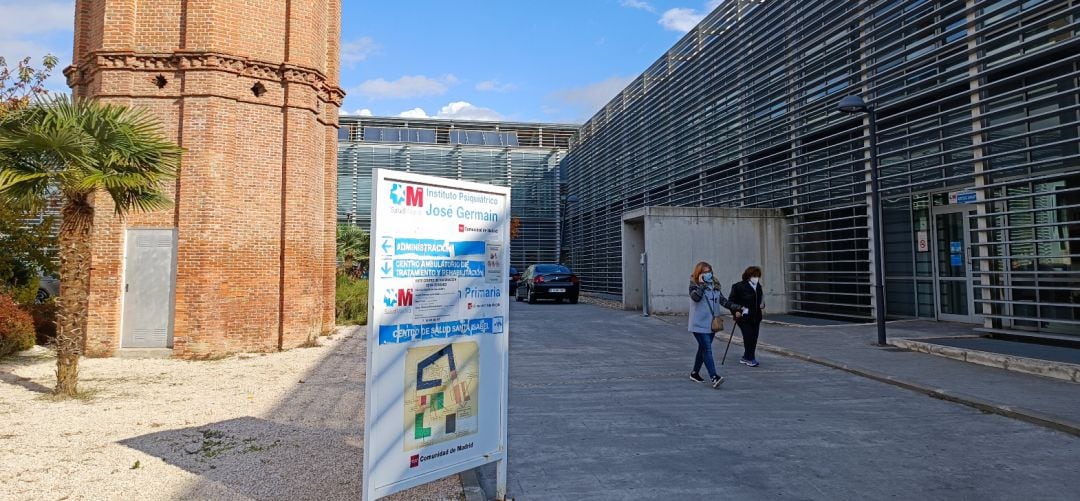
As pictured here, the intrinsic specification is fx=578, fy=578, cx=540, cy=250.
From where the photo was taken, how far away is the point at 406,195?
11.7 ft

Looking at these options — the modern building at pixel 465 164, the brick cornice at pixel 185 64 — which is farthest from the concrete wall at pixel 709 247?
the modern building at pixel 465 164

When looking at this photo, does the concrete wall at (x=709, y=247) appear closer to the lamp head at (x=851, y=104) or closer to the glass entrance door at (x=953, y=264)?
the glass entrance door at (x=953, y=264)

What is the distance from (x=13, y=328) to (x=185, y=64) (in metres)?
5.57

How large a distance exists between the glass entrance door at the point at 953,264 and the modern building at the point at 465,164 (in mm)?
25259

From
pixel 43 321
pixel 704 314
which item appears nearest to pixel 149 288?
pixel 43 321

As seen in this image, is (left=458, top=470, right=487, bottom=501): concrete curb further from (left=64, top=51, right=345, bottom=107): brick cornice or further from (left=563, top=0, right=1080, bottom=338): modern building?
(left=64, top=51, right=345, bottom=107): brick cornice

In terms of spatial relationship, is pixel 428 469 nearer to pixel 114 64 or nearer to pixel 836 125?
pixel 114 64

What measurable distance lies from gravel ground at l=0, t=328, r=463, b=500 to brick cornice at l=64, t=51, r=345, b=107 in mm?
5622

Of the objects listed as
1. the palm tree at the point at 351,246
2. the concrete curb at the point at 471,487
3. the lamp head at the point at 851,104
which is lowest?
the concrete curb at the point at 471,487

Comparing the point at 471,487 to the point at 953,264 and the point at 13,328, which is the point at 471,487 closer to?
the point at 13,328

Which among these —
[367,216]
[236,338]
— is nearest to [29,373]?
[236,338]

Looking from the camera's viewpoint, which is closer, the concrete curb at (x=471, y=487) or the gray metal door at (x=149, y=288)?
the concrete curb at (x=471, y=487)

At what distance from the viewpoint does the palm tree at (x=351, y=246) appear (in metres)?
23.7

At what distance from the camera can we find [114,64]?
1102 centimetres
